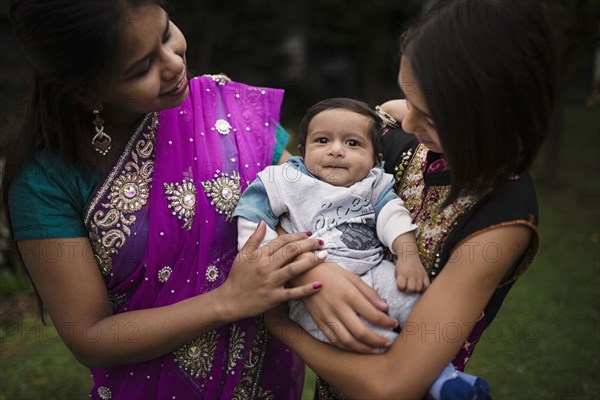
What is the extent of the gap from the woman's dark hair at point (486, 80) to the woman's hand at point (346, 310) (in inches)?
13.5

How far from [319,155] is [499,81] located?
54 centimetres

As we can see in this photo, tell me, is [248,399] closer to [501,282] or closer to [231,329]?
[231,329]

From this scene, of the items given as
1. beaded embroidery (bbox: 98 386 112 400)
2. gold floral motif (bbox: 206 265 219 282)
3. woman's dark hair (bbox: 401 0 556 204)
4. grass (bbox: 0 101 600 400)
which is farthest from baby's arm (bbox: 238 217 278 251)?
grass (bbox: 0 101 600 400)

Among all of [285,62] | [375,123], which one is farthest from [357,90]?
[375,123]

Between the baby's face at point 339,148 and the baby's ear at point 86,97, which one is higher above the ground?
the baby's ear at point 86,97

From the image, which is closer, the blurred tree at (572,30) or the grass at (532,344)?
the grass at (532,344)

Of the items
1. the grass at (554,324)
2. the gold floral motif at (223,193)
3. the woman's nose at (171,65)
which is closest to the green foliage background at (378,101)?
the grass at (554,324)

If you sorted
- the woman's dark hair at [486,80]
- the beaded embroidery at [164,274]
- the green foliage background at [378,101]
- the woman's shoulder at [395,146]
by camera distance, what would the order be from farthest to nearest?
the green foliage background at [378,101] → the woman's shoulder at [395,146] → the beaded embroidery at [164,274] → the woman's dark hair at [486,80]

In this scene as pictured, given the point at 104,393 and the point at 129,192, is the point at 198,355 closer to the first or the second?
the point at 104,393

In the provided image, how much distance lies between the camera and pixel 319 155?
1559mm

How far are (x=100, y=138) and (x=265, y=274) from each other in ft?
1.85

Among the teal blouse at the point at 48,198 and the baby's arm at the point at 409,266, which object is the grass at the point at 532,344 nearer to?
the baby's arm at the point at 409,266

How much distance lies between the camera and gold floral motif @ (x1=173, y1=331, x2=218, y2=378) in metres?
1.57

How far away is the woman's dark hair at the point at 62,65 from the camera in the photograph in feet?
4.07
